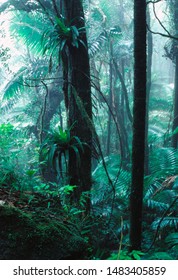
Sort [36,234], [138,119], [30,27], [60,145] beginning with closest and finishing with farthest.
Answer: [36,234] < [138,119] < [60,145] < [30,27]

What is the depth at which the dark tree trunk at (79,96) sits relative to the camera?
4.28m

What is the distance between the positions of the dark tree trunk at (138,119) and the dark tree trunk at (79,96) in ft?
4.64

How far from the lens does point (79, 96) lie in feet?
14.1

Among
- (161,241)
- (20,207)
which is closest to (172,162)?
(161,241)

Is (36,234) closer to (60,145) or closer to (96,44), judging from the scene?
(60,145)

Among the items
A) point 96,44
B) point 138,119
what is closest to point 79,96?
point 138,119

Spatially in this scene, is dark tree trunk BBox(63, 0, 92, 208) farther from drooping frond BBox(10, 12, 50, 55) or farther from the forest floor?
drooping frond BBox(10, 12, 50, 55)

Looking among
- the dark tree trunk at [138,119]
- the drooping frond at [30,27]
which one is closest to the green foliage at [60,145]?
the dark tree trunk at [138,119]

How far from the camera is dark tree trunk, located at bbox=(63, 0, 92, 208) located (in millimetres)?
4277

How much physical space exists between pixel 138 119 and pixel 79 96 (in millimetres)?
1669

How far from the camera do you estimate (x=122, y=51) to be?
10.1 meters

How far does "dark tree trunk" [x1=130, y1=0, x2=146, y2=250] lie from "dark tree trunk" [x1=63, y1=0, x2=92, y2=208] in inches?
55.6

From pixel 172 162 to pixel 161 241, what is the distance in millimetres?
2156

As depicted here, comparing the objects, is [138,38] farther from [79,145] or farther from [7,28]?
[7,28]
